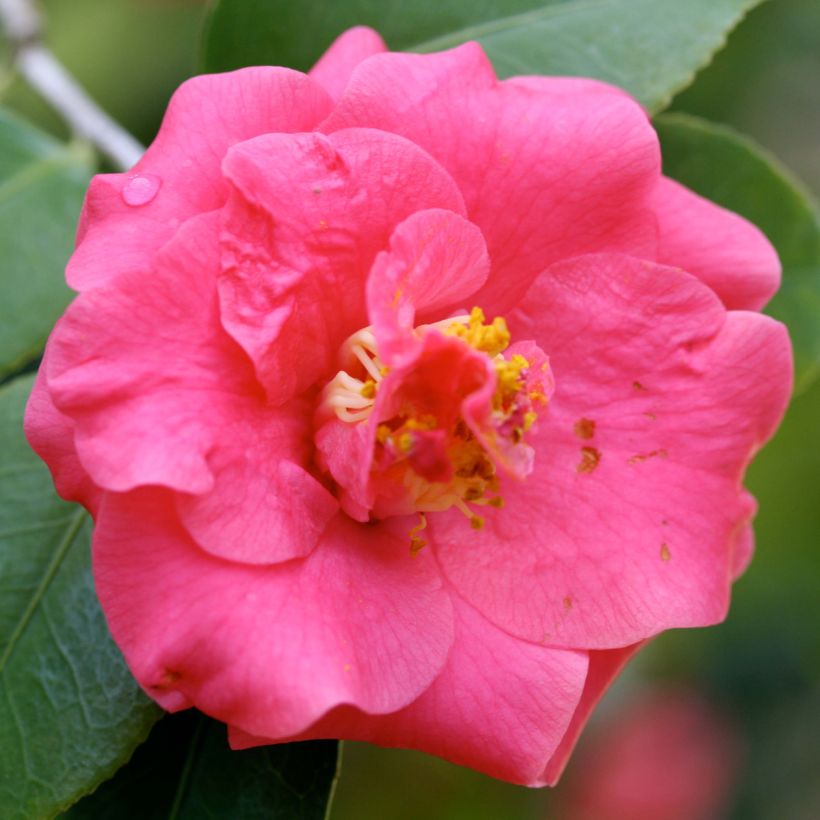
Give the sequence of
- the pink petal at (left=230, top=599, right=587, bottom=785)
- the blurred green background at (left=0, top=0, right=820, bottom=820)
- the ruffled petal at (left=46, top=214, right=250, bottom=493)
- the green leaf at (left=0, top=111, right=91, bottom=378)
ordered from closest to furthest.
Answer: the ruffled petal at (left=46, top=214, right=250, bottom=493)
the pink petal at (left=230, top=599, right=587, bottom=785)
the green leaf at (left=0, top=111, right=91, bottom=378)
the blurred green background at (left=0, top=0, right=820, bottom=820)

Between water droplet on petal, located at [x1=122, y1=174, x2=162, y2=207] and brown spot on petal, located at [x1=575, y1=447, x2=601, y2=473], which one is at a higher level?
water droplet on petal, located at [x1=122, y1=174, x2=162, y2=207]

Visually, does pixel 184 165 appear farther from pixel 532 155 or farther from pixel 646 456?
pixel 646 456

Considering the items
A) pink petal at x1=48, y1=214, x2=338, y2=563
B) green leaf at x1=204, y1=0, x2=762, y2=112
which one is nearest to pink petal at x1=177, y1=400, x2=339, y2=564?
pink petal at x1=48, y1=214, x2=338, y2=563

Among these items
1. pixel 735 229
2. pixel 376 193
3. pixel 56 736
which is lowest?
pixel 56 736

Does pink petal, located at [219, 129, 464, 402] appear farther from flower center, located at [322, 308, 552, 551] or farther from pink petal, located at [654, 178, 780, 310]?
pink petal, located at [654, 178, 780, 310]

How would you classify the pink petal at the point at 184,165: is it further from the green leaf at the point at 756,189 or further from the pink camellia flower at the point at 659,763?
the pink camellia flower at the point at 659,763

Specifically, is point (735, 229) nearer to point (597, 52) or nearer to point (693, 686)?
point (597, 52)

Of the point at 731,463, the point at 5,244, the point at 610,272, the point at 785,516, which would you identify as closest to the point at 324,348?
the point at 610,272

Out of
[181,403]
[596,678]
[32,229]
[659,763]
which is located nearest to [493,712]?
[596,678]
